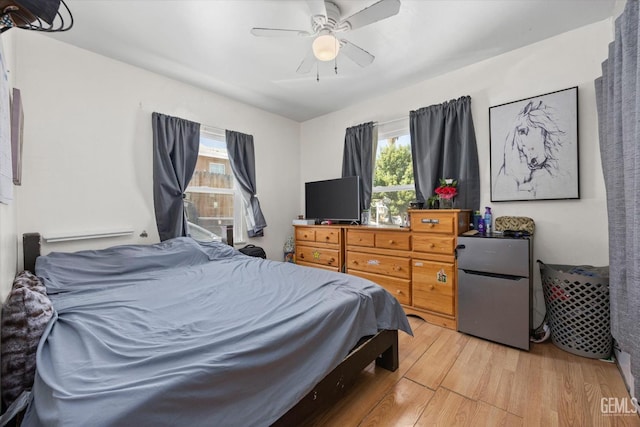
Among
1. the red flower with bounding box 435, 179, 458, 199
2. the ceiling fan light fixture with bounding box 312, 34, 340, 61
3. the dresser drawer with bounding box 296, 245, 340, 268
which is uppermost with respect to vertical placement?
the ceiling fan light fixture with bounding box 312, 34, 340, 61

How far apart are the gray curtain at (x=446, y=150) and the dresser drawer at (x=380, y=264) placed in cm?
78

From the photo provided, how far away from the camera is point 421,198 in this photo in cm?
298

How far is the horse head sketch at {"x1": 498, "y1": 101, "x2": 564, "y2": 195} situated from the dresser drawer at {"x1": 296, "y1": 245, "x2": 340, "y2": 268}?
81.5 inches

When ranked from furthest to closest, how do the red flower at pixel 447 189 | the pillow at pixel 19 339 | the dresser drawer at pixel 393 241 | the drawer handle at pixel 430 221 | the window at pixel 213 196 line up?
the window at pixel 213 196, the dresser drawer at pixel 393 241, the red flower at pixel 447 189, the drawer handle at pixel 430 221, the pillow at pixel 19 339

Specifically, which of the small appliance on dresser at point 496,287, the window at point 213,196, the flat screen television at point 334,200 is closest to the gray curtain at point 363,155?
the flat screen television at point 334,200

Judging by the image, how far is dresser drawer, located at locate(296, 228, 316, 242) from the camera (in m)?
3.62

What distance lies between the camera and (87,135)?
2.36 metres

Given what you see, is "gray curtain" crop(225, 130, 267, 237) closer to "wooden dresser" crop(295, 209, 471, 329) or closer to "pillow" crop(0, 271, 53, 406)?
"wooden dresser" crop(295, 209, 471, 329)

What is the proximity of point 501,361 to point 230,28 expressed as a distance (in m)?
3.35

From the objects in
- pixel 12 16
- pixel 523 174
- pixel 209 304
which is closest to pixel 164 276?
pixel 209 304

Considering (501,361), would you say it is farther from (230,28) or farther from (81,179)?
(81,179)

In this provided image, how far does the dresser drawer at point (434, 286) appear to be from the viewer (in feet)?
7.95

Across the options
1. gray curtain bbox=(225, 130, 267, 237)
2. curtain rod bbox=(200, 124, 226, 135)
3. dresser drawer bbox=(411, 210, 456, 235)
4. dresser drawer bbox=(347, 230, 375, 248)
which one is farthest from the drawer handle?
curtain rod bbox=(200, 124, 226, 135)

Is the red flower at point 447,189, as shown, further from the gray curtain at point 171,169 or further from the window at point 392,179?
the gray curtain at point 171,169
